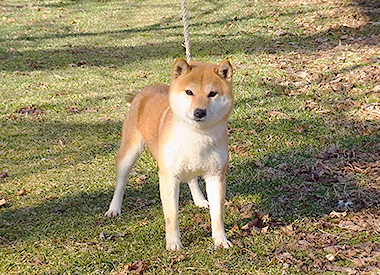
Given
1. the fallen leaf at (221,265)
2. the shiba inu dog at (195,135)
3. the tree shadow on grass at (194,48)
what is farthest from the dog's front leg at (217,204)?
the tree shadow on grass at (194,48)

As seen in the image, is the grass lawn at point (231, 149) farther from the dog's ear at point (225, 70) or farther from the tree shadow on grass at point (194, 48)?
the dog's ear at point (225, 70)

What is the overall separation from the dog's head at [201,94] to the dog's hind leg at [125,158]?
100 cm

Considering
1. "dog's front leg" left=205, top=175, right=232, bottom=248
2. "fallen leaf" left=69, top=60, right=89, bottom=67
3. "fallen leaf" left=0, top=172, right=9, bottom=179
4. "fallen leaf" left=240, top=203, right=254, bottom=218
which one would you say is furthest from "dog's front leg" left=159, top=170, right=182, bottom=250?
"fallen leaf" left=69, top=60, right=89, bottom=67

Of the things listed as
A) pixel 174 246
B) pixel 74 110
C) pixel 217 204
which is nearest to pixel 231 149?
pixel 217 204

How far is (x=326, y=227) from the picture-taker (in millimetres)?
4480

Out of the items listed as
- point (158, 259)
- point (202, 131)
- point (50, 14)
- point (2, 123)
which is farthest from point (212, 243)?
point (50, 14)

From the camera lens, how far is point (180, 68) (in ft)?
12.9

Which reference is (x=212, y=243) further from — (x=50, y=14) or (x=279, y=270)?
(x=50, y=14)

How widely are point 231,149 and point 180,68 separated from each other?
8.74 ft

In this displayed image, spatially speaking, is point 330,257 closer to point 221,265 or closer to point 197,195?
point 221,265

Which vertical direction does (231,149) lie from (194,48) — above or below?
above

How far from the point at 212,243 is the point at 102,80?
6155mm

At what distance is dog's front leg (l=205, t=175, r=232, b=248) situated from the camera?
4.05 m

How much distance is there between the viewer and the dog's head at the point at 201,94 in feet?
12.1
